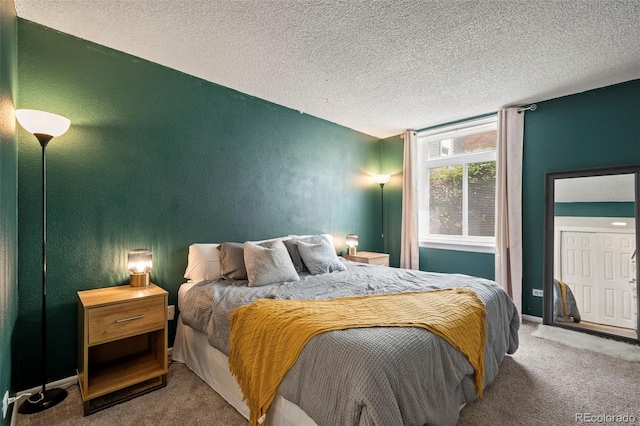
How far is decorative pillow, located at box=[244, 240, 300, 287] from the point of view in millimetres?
2488

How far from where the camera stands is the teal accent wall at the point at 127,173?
2070 mm

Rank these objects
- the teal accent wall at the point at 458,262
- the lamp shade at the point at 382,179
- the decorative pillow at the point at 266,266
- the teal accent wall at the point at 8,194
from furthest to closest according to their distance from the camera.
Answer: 1. the lamp shade at the point at 382,179
2. the teal accent wall at the point at 458,262
3. the decorative pillow at the point at 266,266
4. the teal accent wall at the point at 8,194

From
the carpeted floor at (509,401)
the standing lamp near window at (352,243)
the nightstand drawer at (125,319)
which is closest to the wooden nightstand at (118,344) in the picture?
the nightstand drawer at (125,319)

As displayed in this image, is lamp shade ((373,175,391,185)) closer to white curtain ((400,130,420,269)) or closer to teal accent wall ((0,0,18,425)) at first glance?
white curtain ((400,130,420,269))

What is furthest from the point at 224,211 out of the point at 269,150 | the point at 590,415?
the point at 590,415

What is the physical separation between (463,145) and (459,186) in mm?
592

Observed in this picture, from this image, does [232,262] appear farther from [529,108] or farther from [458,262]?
[529,108]

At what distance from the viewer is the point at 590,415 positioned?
1.80m

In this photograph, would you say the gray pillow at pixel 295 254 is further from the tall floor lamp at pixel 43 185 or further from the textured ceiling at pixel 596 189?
the textured ceiling at pixel 596 189

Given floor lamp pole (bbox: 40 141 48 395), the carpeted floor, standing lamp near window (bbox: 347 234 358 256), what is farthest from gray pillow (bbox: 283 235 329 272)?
floor lamp pole (bbox: 40 141 48 395)

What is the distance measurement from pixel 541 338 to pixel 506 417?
5.34 ft

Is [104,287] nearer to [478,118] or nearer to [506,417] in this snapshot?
[506,417]

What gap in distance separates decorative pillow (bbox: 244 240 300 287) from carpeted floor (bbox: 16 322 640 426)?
856mm

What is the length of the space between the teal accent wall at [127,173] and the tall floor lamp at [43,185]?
17 centimetres
